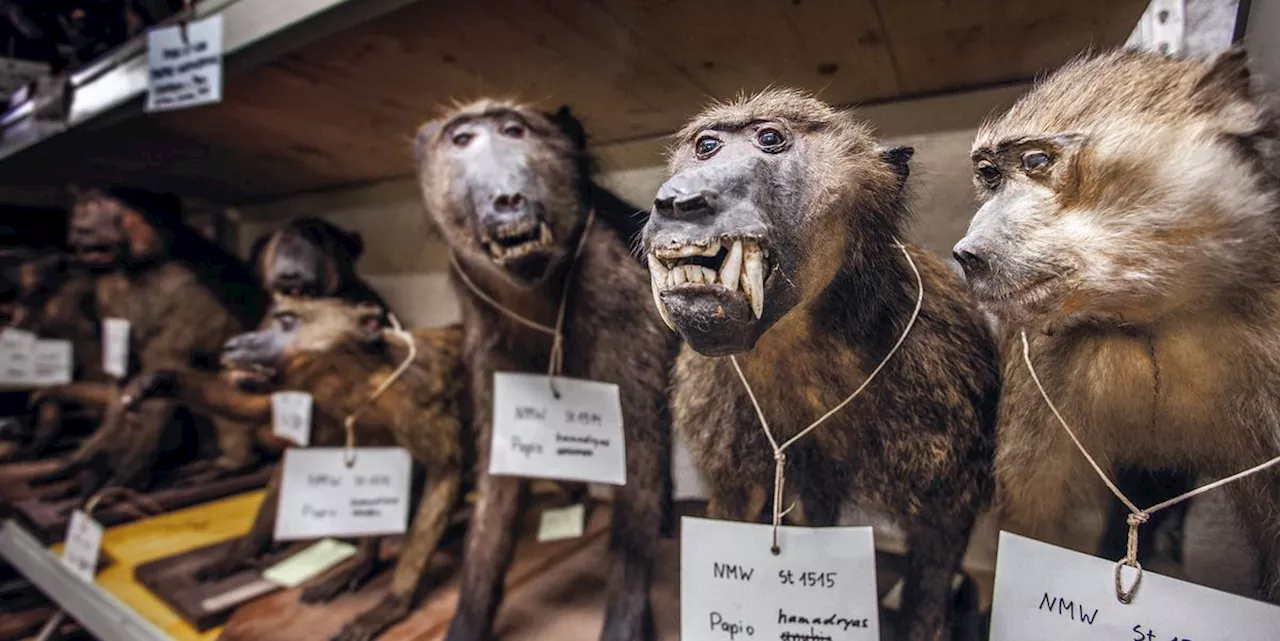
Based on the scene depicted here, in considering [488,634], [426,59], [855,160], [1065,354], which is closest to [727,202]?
[855,160]

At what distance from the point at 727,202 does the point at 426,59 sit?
1.88ft

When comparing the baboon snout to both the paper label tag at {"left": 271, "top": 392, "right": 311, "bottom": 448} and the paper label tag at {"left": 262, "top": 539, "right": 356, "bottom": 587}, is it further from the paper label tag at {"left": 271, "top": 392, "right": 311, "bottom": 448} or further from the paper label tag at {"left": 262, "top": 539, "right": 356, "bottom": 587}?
the paper label tag at {"left": 262, "top": 539, "right": 356, "bottom": 587}

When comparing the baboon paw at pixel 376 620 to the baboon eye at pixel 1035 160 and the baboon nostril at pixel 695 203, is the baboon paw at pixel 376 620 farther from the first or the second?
the baboon eye at pixel 1035 160

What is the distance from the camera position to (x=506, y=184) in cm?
81

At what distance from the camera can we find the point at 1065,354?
1.70ft

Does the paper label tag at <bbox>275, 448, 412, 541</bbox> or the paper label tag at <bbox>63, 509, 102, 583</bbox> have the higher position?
the paper label tag at <bbox>275, 448, 412, 541</bbox>

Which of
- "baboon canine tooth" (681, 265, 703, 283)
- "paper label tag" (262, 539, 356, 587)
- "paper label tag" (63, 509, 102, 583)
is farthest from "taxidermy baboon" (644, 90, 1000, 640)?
"paper label tag" (63, 509, 102, 583)

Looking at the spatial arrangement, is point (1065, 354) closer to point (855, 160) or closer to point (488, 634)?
point (855, 160)


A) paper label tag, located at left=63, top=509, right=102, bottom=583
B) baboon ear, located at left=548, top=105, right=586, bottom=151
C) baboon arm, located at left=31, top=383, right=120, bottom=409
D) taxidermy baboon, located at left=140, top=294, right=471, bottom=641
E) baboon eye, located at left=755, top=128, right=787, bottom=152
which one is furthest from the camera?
baboon arm, located at left=31, top=383, right=120, bottom=409

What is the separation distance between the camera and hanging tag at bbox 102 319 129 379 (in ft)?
5.81

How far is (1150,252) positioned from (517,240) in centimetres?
59

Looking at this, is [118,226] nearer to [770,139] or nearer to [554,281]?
[554,281]

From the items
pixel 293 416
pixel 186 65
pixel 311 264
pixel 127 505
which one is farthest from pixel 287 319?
pixel 127 505

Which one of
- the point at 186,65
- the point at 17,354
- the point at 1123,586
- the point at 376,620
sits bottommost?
the point at 376,620
